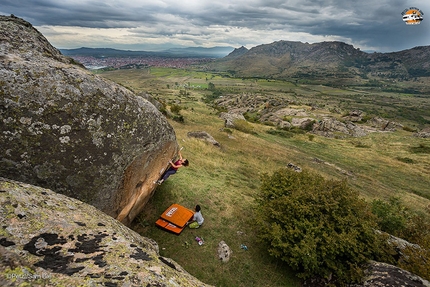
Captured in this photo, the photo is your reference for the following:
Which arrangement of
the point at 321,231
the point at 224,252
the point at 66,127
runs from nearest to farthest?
the point at 66,127 → the point at 321,231 → the point at 224,252

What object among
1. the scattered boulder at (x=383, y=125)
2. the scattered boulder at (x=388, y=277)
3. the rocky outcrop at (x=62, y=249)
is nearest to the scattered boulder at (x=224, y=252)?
the scattered boulder at (x=388, y=277)

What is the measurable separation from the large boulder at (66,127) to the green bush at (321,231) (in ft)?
27.7

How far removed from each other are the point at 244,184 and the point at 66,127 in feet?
60.7

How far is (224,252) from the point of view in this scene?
46.0ft

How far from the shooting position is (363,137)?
63344mm

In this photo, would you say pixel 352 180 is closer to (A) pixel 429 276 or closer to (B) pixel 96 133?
(A) pixel 429 276

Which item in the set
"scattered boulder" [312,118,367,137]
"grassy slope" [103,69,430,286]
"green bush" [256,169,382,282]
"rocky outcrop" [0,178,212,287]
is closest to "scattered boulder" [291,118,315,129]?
"scattered boulder" [312,118,367,137]

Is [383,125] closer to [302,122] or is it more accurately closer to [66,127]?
[302,122]

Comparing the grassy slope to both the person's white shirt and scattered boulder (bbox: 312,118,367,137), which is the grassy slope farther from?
scattered boulder (bbox: 312,118,367,137)

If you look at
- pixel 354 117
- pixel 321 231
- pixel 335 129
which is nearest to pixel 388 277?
pixel 321 231

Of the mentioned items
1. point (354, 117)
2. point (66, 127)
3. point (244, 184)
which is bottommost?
point (354, 117)

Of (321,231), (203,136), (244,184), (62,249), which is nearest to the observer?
(62,249)

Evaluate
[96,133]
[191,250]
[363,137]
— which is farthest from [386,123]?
[96,133]

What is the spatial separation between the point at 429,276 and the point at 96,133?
15.7 metres
